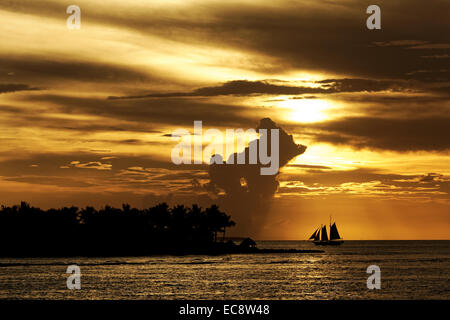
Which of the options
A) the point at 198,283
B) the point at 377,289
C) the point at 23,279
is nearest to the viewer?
A: the point at 377,289

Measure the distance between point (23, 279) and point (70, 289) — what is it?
23101 millimetres

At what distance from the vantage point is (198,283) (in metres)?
95.3

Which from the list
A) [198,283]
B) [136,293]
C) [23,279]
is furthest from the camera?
[23,279]
